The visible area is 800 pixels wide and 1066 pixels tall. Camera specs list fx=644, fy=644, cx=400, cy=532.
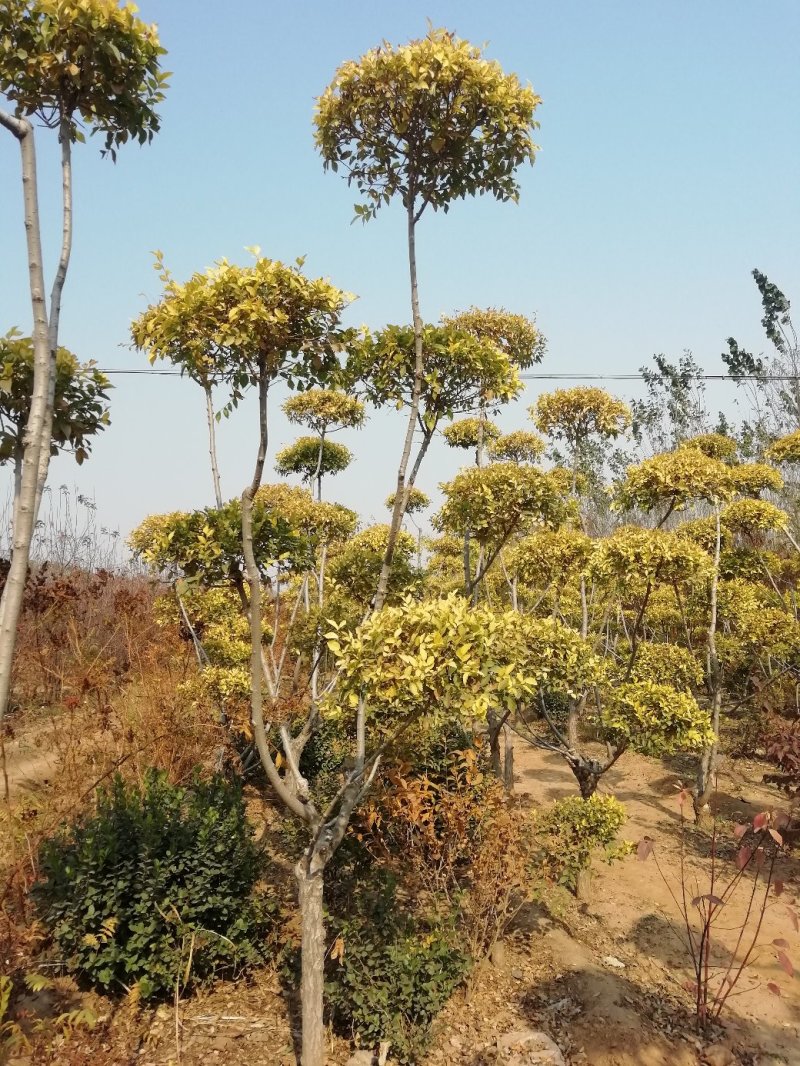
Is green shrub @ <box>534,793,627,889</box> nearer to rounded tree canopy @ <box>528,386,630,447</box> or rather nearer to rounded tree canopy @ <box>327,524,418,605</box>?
rounded tree canopy @ <box>327,524,418,605</box>

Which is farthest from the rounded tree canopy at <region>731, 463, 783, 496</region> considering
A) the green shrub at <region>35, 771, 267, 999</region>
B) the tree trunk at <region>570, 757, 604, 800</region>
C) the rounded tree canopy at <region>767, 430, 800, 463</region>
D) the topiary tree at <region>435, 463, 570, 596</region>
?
the green shrub at <region>35, 771, 267, 999</region>

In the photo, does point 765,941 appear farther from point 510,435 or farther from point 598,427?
point 510,435

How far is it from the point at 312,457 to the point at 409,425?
6412mm

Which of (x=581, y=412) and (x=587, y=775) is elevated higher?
(x=581, y=412)

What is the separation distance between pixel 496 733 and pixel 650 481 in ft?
10.9

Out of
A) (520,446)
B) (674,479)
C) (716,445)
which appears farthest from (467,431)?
(716,445)

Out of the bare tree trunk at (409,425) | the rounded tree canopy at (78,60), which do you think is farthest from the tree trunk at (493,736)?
the rounded tree canopy at (78,60)

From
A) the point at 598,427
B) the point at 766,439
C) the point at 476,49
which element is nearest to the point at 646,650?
the point at 598,427

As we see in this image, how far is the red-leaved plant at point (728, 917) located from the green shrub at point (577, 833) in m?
0.40

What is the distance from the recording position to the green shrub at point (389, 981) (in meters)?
4.11

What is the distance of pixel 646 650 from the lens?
847 cm

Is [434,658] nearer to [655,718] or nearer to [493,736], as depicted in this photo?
[655,718]

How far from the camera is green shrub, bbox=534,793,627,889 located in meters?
5.75

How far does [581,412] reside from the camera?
30.2 feet
